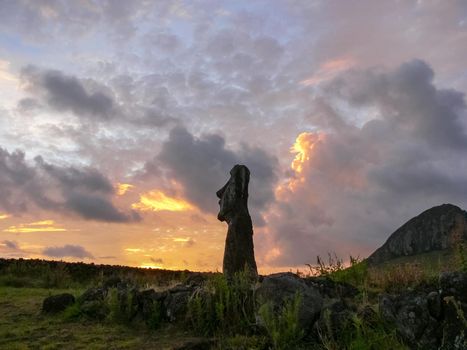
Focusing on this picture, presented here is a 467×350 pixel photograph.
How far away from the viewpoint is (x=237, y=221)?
64.5 ft

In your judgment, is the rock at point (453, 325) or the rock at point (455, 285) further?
the rock at point (455, 285)

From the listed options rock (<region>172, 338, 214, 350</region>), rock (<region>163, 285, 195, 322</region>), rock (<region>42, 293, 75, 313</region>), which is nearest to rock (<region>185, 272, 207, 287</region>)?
rock (<region>163, 285, 195, 322</region>)

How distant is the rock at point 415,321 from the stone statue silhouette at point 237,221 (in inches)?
397

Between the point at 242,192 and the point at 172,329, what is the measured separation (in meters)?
9.02

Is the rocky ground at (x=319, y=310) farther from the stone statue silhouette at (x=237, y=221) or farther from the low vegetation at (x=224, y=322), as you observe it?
the stone statue silhouette at (x=237, y=221)

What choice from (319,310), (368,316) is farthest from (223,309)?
(368,316)

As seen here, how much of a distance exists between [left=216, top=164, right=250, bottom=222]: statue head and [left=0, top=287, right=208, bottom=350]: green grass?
25.4 ft

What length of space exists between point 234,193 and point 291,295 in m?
10.0

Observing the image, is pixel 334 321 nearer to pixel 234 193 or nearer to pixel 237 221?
pixel 237 221

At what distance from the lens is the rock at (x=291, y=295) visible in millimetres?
10086

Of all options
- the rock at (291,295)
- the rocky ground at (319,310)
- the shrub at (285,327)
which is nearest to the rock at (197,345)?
the rocky ground at (319,310)

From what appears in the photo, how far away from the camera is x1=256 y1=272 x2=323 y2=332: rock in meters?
10.1

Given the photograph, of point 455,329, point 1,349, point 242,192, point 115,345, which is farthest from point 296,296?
point 242,192

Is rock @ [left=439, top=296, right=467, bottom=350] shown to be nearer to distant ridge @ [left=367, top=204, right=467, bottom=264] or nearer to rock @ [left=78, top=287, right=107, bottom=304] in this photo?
rock @ [left=78, top=287, right=107, bottom=304]
